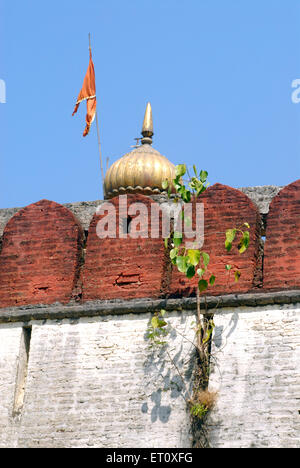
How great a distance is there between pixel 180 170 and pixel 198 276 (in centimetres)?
96

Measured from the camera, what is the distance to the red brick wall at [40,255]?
36.1ft

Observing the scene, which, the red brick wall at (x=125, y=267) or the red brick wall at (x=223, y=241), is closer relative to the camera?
the red brick wall at (x=223, y=241)

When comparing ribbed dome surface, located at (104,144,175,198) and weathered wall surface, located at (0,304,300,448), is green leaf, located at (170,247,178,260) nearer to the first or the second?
weathered wall surface, located at (0,304,300,448)

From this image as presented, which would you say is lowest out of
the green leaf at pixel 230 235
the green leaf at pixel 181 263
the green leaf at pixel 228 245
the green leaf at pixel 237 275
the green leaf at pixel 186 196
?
the green leaf at pixel 237 275

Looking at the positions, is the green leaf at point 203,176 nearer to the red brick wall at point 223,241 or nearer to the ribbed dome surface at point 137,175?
the red brick wall at point 223,241

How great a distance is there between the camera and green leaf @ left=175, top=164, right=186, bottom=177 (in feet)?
35.0

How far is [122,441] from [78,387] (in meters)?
0.68

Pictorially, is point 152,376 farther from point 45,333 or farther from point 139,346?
point 45,333

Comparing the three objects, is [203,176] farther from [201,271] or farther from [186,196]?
[201,271]

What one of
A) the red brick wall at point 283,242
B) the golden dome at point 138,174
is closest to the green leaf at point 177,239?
the red brick wall at point 283,242

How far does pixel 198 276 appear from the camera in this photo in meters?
10.5

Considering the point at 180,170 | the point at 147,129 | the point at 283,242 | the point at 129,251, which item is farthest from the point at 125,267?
the point at 147,129

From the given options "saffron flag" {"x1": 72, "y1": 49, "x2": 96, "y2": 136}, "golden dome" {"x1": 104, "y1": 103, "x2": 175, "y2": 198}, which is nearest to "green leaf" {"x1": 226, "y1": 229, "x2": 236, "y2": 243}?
"golden dome" {"x1": 104, "y1": 103, "x2": 175, "y2": 198}

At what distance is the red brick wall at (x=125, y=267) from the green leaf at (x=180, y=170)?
0.50 metres
